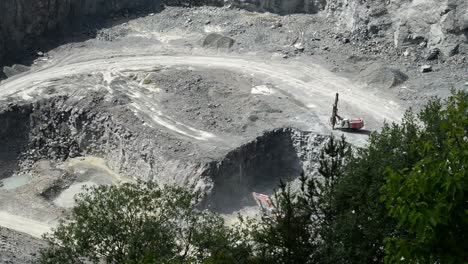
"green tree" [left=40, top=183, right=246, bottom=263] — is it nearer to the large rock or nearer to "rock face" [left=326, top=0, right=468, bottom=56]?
the large rock

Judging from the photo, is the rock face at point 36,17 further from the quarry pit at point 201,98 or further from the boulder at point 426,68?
the boulder at point 426,68

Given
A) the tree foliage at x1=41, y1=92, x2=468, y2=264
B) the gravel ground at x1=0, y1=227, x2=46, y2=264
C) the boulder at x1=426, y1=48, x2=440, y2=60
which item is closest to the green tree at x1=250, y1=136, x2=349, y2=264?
the tree foliage at x1=41, y1=92, x2=468, y2=264

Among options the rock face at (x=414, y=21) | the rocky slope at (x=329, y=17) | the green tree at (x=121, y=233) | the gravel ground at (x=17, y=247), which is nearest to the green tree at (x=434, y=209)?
the green tree at (x=121, y=233)

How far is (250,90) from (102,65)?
40.8 ft

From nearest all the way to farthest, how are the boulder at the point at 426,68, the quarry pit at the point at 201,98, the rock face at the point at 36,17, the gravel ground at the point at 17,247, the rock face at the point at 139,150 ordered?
the gravel ground at the point at 17,247, the rock face at the point at 139,150, the quarry pit at the point at 201,98, the boulder at the point at 426,68, the rock face at the point at 36,17

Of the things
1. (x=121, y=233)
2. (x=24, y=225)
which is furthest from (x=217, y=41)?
(x=121, y=233)

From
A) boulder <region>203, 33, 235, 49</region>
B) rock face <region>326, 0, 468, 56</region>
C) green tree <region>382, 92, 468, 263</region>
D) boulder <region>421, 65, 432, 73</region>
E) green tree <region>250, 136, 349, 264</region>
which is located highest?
green tree <region>382, 92, 468, 263</region>

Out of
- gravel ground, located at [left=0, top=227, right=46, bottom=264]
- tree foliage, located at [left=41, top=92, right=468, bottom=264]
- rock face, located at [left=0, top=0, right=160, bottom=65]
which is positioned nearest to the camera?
tree foliage, located at [left=41, top=92, right=468, bottom=264]

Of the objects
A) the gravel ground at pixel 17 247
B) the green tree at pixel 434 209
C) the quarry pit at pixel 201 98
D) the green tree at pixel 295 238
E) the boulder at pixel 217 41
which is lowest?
the gravel ground at pixel 17 247

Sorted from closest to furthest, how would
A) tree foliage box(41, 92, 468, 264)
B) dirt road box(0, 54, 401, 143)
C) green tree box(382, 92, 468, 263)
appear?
green tree box(382, 92, 468, 263)
tree foliage box(41, 92, 468, 264)
dirt road box(0, 54, 401, 143)

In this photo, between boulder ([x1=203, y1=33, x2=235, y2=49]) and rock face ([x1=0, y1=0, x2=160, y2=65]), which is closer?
rock face ([x1=0, y1=0, x2=160, y2=65])

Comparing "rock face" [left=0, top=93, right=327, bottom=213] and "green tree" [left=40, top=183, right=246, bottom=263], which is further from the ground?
"green tree" [left=40, top=183, right=246, bottom=263]

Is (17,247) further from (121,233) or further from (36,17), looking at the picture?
(36,17)

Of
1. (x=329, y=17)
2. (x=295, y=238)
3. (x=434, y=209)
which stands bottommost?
(x=295, y=238)
